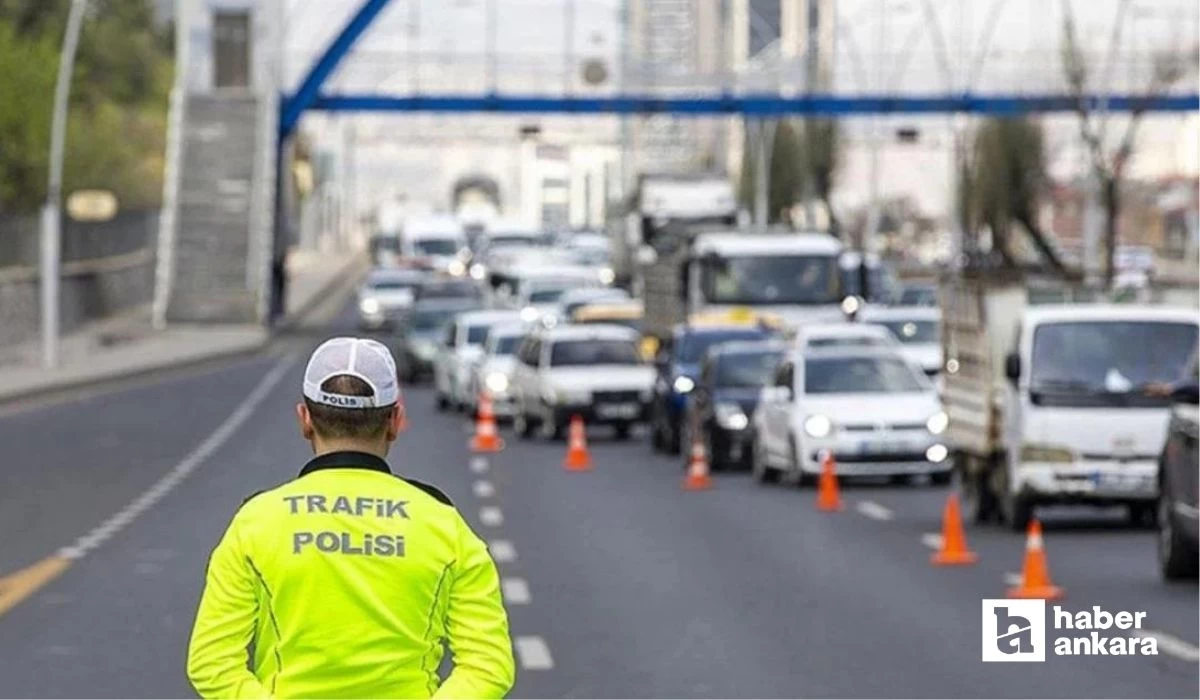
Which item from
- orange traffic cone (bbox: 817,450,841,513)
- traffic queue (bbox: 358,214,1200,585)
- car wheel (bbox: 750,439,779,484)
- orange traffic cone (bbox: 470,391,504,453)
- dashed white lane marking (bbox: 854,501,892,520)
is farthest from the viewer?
orange traffic cone (bbox: 470,391,504,453)

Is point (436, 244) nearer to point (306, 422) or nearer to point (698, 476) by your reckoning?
point (698, 476)

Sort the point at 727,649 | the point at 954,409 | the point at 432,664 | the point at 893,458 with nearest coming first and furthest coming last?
the point at 432,664 < the point at 727,649 < the point at 954,409 < the point at 893,458

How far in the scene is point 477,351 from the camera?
166 feet

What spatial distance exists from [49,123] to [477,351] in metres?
19.1

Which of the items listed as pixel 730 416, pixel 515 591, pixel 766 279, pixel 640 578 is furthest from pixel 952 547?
pixel 766 279

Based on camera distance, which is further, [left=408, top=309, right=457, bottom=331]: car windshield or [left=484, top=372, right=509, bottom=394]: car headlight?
[left=408, top=309, right=457, bottom=331]: car windshield

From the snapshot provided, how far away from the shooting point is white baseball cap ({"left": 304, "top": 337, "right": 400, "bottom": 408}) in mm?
6086

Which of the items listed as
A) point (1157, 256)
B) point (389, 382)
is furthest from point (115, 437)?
point (1157, 256)

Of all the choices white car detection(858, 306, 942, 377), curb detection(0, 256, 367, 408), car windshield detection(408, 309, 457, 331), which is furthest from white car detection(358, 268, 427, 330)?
white car detection(858, 306, 942, 377)

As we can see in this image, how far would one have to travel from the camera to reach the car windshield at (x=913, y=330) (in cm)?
4881

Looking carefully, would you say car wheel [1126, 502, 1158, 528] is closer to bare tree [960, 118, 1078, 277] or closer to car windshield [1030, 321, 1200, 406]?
car windshield [1030, 321, 1200, 406]

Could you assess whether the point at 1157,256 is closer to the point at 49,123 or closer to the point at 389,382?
the point at 49,123

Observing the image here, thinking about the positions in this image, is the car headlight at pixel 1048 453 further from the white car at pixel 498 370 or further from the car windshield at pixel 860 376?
the white car at pixel 498 370

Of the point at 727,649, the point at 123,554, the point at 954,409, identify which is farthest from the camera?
the point at 954,409
